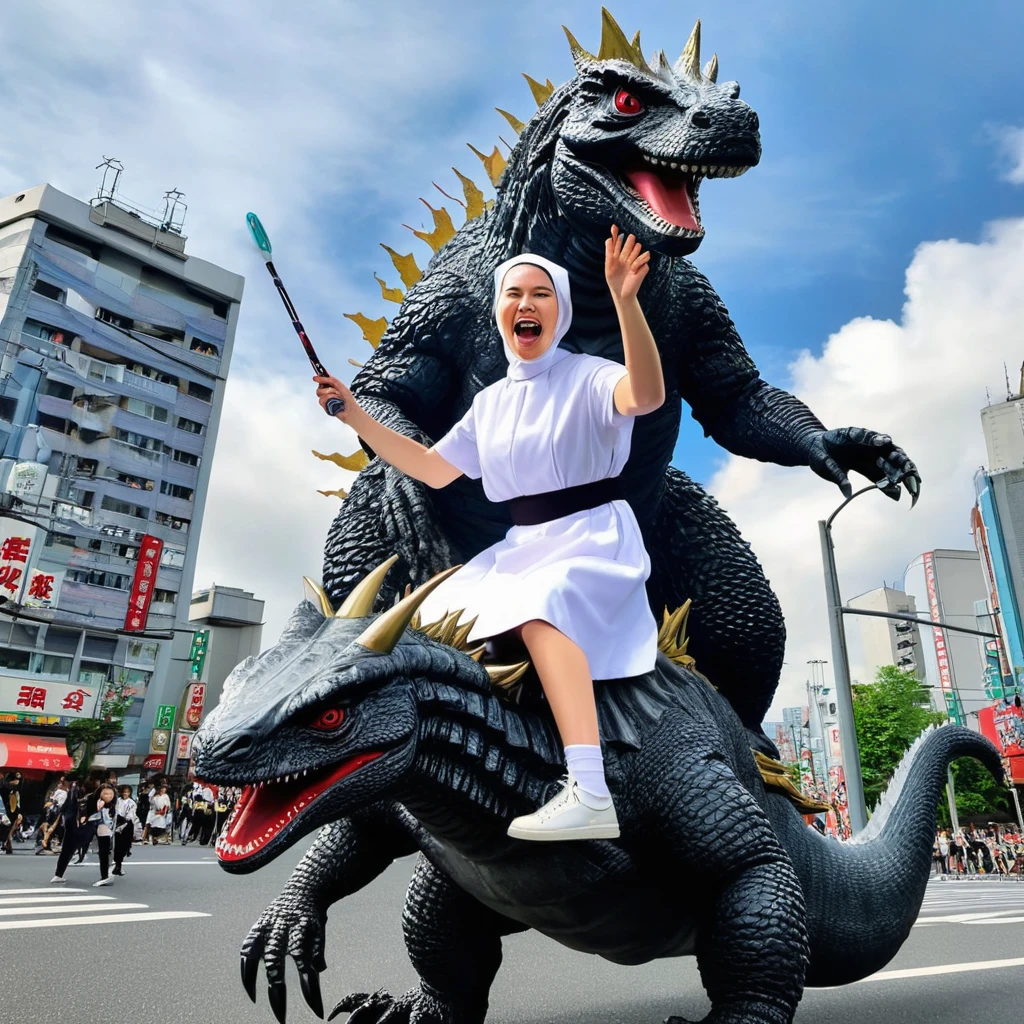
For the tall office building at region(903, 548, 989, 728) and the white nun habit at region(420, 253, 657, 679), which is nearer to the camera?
the white nun habit at region(420, 253, 657, 679)

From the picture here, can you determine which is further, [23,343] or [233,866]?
[23,343]

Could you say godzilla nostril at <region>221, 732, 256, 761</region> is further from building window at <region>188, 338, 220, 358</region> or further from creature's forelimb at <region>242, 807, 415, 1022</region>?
building window at <region>188, 338, 220, 358</region>

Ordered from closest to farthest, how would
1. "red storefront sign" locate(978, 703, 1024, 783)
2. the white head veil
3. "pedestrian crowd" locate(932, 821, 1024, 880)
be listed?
the white head veil
"pedestrian crowd" locate(932, 821, 1024, 880)
"red storefront sign" locate(978, 703, 1024, 783)

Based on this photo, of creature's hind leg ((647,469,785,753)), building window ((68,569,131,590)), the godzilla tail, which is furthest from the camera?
building window ((68,569,131,590))

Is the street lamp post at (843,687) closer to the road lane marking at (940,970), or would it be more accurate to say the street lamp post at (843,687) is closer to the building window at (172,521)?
the road lane marking at (940,970)

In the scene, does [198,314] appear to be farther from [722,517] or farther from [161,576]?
[722,517]

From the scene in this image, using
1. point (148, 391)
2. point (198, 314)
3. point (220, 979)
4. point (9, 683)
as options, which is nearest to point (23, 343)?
point (148, 391)

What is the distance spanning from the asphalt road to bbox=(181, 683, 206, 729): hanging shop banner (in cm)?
2132

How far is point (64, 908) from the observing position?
5.86m

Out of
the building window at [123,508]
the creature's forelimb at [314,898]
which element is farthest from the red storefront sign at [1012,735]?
the building window at [123,508]

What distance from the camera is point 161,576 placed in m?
31.0

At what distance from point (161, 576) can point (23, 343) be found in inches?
348

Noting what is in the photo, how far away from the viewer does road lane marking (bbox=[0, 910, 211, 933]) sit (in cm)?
482

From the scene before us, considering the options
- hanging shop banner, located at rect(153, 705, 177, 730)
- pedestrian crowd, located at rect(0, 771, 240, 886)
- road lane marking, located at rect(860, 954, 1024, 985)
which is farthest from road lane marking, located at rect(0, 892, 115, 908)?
hanging shop banner, located at rect(153, 705, 177, 730)
